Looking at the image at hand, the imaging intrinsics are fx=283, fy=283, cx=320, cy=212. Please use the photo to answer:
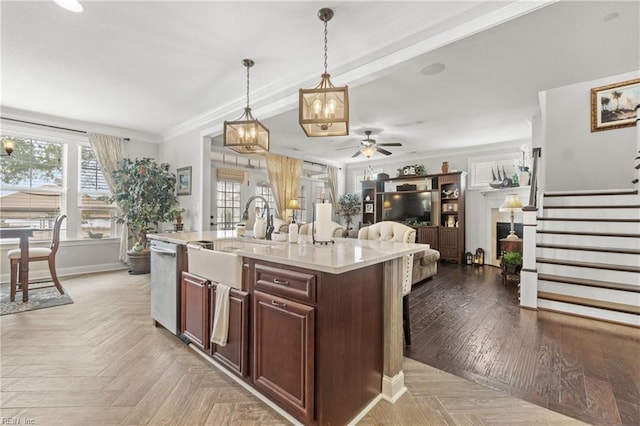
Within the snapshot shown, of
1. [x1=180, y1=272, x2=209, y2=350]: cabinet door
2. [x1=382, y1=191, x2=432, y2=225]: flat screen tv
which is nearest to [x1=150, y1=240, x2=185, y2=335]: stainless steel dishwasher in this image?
[x1=180, y1=272, x2=209, y2=350]: cabinet door

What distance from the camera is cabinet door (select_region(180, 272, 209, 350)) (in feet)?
6.89

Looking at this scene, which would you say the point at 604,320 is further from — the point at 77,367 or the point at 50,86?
the point at 50,86

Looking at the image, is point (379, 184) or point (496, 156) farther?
point (379, 184)

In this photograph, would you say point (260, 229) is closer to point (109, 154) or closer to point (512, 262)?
point (512, 262)

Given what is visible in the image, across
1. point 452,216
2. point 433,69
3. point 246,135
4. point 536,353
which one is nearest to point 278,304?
point 246,135

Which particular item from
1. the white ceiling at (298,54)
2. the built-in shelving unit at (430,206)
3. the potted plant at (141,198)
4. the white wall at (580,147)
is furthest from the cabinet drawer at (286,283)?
the built-in shelving unit at (430,206)

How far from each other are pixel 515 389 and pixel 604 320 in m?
2.04

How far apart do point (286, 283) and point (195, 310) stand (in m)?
1.13

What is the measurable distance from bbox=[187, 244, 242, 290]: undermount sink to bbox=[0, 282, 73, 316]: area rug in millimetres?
2582

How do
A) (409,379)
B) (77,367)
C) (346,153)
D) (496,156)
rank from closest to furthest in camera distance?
(409,379)
(77,367)
(496,156)
(346,153)

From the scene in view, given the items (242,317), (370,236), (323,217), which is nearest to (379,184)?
(370,236)

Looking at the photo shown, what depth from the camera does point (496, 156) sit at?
650cm

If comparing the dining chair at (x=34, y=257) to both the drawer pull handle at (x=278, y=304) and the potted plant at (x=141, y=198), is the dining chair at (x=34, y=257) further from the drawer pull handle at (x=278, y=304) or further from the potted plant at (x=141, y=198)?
the drawer pull handle at (x=278, y=304)

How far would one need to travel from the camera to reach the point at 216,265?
6.49 ft
